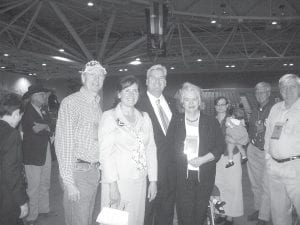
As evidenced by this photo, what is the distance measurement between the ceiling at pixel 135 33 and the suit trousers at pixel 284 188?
218 inches

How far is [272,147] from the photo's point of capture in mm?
3461

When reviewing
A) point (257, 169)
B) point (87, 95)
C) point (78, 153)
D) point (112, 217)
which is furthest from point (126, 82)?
point (257, 169)

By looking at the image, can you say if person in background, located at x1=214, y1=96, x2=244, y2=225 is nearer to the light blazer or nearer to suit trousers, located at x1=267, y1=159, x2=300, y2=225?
suit trousers, located at x1=267, y1=159, x2=300, y2=225

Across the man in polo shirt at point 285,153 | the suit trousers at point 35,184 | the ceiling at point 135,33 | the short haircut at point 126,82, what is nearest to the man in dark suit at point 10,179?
the short haircut at point 126,82

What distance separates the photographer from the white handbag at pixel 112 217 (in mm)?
2371

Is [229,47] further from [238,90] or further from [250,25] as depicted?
[238,90]

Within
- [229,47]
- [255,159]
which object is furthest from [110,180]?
[229,47]

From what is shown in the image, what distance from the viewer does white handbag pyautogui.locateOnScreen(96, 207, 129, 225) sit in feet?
7.78

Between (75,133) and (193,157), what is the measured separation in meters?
1.19

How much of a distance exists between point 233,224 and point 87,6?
7398 mm

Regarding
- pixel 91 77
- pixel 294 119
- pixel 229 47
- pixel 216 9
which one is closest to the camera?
pixel 91 77

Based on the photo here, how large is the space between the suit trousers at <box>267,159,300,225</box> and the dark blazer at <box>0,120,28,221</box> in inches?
101

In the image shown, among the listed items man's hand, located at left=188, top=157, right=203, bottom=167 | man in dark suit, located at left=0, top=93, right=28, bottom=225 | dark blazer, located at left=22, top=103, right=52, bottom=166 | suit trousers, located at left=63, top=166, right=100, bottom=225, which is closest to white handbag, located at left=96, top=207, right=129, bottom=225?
suit trousers, located at left=63, top=166, right=100, bottom=225

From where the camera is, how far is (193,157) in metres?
3.08
